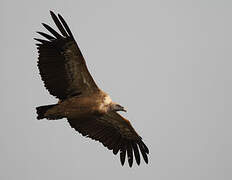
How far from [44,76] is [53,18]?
5.52ft

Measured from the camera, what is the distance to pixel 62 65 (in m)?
12.3

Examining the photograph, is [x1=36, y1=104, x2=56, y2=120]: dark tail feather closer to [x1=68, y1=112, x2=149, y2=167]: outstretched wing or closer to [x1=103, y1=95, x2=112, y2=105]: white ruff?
[x1=68, y1=112, x2=149, y2=167]: outstretched wing

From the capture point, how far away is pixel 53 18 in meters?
11.6

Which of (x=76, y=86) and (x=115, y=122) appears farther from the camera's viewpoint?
(x=115, y=122)

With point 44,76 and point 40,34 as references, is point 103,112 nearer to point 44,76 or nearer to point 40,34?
point 44,76

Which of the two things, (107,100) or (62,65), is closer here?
(62,65)

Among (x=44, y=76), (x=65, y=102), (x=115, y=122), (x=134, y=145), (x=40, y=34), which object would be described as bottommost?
(x=134, y=145)

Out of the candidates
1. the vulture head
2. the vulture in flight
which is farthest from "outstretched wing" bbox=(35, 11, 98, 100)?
the vulture head

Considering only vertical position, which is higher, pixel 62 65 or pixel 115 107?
pixel 62 65

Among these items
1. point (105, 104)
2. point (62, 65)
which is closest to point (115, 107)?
point (105, 104)

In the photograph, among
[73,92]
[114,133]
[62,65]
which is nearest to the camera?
[62,65]

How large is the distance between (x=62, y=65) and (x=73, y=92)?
96 cm

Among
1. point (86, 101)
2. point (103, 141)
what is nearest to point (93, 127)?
point (103, 141)

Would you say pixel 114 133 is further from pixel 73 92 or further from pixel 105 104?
pixel 73 92
